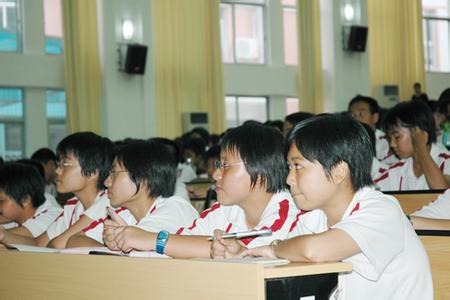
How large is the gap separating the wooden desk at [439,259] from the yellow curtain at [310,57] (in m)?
10.0

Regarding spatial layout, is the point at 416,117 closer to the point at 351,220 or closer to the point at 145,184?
the point at 145,184

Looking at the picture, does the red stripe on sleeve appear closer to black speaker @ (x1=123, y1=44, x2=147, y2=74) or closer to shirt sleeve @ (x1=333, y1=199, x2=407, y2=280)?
shirt sleeve @ (x1=333, y1=199, x2=407, y2=280)

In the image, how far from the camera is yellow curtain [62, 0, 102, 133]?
1079 cm

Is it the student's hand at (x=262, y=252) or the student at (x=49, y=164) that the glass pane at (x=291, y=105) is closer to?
the student at (x=49, y=164)

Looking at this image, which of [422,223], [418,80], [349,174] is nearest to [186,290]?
[349,174]

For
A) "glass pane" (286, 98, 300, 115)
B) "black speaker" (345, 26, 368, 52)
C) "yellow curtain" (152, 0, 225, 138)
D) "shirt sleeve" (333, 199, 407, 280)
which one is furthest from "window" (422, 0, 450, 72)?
"shirt sleeve" (333, 199, 407, 280)

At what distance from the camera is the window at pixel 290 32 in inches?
528

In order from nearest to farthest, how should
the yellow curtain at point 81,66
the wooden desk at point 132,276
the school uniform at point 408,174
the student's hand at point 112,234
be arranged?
the wooden desk at point 132,276, the student's hand at point 112,234, the school uniform at point 408,174, the yellow curtain at point 81,66

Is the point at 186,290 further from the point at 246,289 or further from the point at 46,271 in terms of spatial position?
the point at 46,271

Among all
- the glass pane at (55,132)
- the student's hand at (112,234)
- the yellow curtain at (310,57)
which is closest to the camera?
the student's hand at (112,234)

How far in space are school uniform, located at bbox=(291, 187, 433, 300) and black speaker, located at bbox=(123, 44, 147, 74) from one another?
8883 millimetres

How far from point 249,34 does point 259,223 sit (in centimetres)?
1050

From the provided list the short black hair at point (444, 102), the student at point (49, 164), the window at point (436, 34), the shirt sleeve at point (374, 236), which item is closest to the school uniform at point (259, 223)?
the shirt sleeve at point (374, 236)

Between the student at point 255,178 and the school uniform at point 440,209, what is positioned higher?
the student at point 255,178
